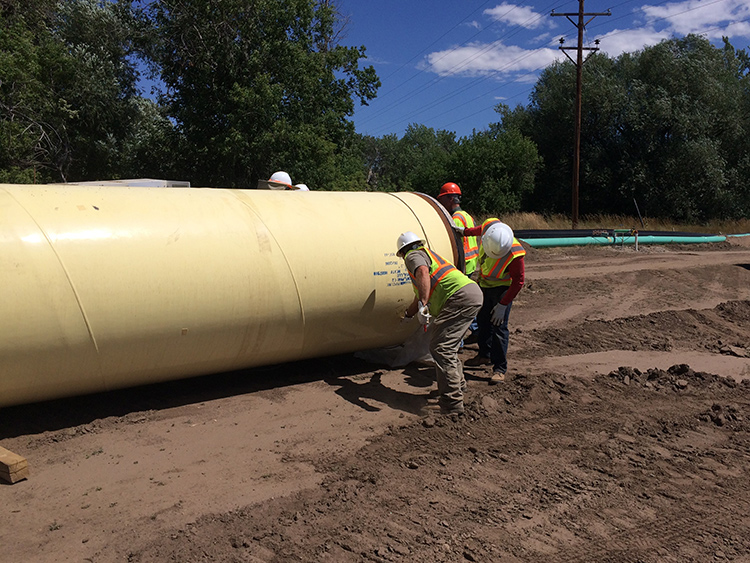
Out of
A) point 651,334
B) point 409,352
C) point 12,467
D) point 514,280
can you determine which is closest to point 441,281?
point 514,280

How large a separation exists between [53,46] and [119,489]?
19648 millimetres

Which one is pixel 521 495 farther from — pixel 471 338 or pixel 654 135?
pixel 654 135

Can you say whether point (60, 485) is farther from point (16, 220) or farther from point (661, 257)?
point (661, 257)

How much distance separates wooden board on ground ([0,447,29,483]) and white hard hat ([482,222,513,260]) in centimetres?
450

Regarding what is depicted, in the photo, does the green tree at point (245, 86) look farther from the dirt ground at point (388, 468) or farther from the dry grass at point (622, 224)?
the dirt ground at point (388, 468)

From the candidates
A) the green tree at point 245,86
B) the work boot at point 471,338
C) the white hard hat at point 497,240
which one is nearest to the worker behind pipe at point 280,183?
the white hard hat at point 497,240

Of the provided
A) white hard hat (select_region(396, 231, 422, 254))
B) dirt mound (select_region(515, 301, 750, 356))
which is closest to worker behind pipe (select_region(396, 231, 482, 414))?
white hard hat (select_region(396, 231, 422, 254))

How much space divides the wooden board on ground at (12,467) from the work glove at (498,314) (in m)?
4.37

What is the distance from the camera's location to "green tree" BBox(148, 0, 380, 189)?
19.4m

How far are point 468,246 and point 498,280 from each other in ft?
2.40

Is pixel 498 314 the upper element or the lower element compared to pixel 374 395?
upper

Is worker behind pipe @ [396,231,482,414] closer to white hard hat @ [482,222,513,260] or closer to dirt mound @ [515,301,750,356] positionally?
white hard hat @ [482,222,513,260]

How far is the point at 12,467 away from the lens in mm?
4199

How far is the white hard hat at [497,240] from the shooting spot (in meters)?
6.34
